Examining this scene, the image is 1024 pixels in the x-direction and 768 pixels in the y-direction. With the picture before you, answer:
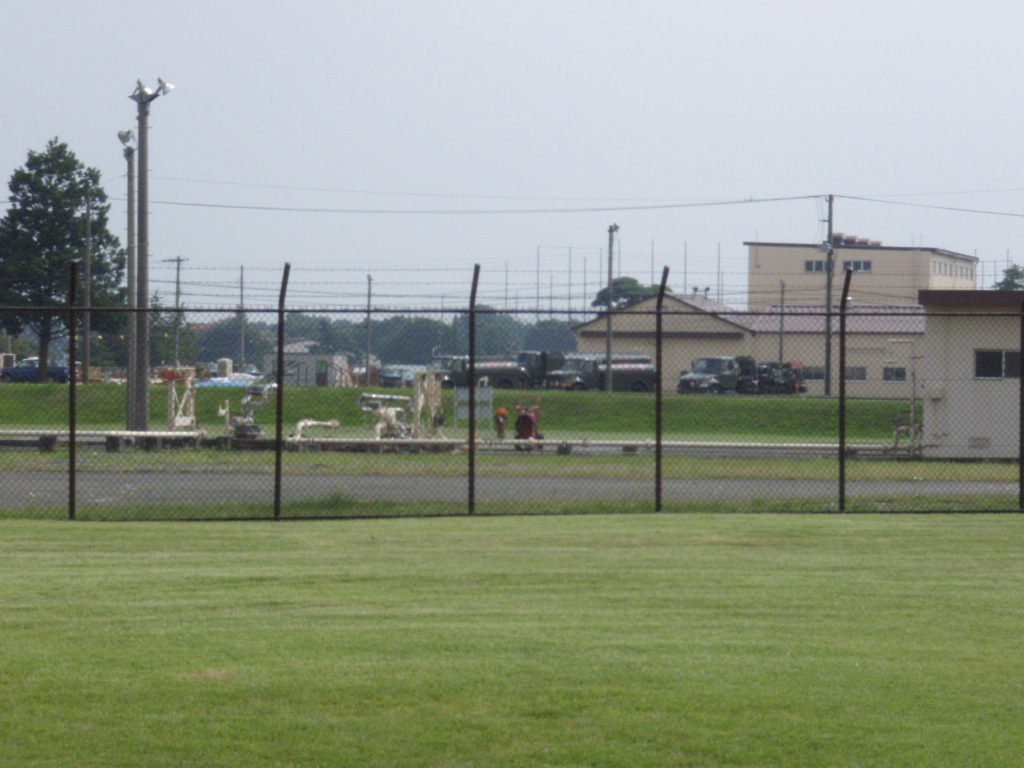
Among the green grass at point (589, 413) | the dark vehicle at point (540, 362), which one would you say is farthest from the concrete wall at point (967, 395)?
the dark vehicle at point (540, 362)

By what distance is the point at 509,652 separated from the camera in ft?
22.0

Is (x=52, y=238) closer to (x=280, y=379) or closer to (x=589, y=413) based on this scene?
(x=589, y=413)

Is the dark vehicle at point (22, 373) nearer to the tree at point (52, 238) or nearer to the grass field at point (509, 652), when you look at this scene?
the tree at point (52, 238)

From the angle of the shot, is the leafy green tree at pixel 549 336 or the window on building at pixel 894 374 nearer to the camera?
the leafy green tree at pixel 549 336

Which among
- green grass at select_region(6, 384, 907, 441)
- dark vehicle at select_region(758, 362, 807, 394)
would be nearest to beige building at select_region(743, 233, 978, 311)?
green grass at select_region(6, 384, 907, 441)

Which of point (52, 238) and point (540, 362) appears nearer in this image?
point (540, 362)

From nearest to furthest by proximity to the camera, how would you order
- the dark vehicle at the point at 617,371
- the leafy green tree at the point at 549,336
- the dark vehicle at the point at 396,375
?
the leafy green tree at the point at 549,336
the dark vehicle at the point at 396,375
the dark vehicle at the point at 617,371

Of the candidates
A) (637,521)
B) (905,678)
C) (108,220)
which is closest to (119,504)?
(637,521)

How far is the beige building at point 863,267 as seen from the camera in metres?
78.8

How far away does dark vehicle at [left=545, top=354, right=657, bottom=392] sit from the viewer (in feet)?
129

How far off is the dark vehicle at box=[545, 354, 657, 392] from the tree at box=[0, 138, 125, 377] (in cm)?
1834

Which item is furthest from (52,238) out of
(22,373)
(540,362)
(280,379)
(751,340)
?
(280,379)

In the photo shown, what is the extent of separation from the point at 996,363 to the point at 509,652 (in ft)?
68.9

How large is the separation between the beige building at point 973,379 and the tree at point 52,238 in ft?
99.3
